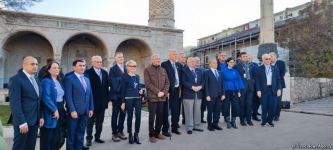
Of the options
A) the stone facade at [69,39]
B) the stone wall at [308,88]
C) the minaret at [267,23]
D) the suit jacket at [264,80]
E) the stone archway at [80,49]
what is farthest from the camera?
the stone archway at [80,49]

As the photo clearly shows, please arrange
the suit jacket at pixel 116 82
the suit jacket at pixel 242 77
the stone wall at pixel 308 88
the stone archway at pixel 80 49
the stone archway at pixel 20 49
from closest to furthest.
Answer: the suit jacket at pixel 116 82
the suit jacket at pixel 242 77
the stone wall at pixel 308 88
the stone archway at pixel 20 49
the stone archway at pixel 80 49

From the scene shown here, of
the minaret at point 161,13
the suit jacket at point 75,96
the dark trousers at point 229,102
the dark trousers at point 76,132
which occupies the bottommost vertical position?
the dark trousers at point 76,132

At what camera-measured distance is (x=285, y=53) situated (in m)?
17.6

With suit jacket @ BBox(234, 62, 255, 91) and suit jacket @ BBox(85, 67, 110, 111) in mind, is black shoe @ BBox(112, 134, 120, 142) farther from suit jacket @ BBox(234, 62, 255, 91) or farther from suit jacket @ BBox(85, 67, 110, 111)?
suit jacket @ BBox(234, 62, 255, 91)

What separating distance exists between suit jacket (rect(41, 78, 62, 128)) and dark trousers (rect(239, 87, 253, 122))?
4.88 m

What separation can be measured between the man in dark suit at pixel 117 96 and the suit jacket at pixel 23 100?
2.04 m

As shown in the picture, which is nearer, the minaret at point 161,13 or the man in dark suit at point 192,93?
the man in dark suit at point 192,93

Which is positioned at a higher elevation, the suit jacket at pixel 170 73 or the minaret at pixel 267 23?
the minaret at pixel 267 23

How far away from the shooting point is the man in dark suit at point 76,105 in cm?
488

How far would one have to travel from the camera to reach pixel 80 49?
23.8 m

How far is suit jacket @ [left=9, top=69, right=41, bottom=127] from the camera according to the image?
3.85 meters

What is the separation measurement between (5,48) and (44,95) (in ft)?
60.6

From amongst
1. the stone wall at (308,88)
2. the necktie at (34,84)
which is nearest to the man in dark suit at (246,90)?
the stone wall at (308,88)

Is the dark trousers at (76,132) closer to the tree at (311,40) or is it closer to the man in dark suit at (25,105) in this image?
the man in dark suit at (25,105)
